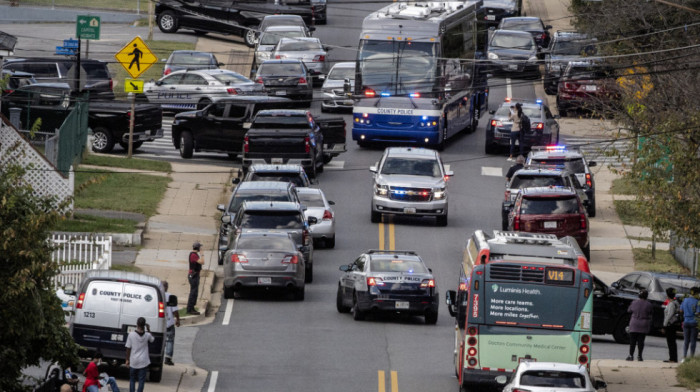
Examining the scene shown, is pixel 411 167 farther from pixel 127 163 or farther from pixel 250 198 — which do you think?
pixel 127 163

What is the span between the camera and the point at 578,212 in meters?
34.4

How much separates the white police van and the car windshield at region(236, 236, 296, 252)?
7.27 metres

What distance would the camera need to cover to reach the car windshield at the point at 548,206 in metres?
34.2

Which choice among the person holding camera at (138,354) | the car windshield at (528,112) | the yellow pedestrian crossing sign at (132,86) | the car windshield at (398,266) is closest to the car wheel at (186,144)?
the yellow pedestrian crossing sign at (132,86)

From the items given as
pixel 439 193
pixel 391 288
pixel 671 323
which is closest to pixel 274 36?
pixel 439 193

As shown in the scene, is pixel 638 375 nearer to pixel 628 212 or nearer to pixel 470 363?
pixel 470 363

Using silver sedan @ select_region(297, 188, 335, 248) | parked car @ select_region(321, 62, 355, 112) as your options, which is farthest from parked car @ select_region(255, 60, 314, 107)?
silver sedan @ select_region(297, 188, 335, 248)

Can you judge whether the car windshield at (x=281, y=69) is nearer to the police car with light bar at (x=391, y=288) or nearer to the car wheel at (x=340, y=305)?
the car wheel at (x=340, y=305)

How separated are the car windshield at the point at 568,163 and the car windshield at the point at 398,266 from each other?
11438 mm

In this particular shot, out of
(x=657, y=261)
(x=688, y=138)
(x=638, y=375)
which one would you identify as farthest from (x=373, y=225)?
(x=638, y=375)

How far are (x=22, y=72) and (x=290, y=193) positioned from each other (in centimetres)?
1604

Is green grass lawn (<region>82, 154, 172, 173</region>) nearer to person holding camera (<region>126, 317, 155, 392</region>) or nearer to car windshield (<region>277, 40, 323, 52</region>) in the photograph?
car windshield (<region>277, 40, 323, 52</region>)

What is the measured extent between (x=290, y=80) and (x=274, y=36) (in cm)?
793

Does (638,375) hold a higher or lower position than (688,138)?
lower
